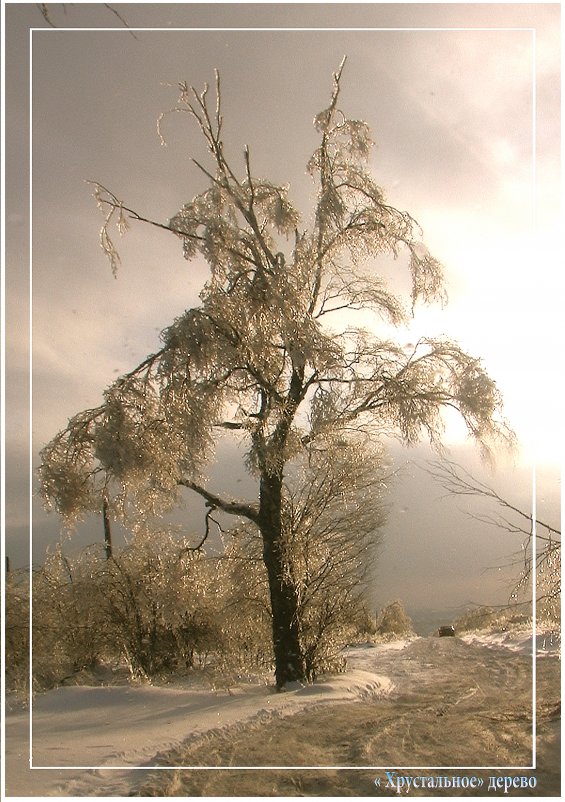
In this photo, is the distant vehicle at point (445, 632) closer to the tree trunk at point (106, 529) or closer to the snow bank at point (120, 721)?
the snow bank at point (120, 721)

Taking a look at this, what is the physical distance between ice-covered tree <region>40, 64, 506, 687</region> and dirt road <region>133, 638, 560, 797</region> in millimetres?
1088

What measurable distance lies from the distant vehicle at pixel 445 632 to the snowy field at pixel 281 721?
1.4 inches

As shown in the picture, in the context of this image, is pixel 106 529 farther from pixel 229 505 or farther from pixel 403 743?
pixel 403 743

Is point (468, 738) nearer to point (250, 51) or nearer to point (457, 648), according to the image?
point (457, 648)

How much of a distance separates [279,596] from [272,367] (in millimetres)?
1697

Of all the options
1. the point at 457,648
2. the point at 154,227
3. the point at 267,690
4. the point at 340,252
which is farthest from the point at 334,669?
the point at 154,227

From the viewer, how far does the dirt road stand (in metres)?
3.89

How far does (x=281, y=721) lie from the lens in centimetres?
453

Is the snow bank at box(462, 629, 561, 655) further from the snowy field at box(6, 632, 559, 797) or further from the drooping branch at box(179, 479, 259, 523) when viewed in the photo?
the drooping branch at box(179, 479, 259, 523)

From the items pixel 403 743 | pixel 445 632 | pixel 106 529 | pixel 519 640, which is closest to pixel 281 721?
pixel 403 743

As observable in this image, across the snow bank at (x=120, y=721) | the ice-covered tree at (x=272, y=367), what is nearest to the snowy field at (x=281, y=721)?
the snow bank at (x=120, y=721)

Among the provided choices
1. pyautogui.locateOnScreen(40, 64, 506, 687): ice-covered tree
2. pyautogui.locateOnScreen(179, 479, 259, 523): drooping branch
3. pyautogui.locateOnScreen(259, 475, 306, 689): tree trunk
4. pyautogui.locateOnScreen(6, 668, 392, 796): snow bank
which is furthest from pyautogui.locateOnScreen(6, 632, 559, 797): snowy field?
pyautogui.locateOnScreen(179, 479, 259, 523): drooping branch

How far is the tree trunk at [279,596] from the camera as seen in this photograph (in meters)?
5.41

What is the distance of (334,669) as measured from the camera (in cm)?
549
